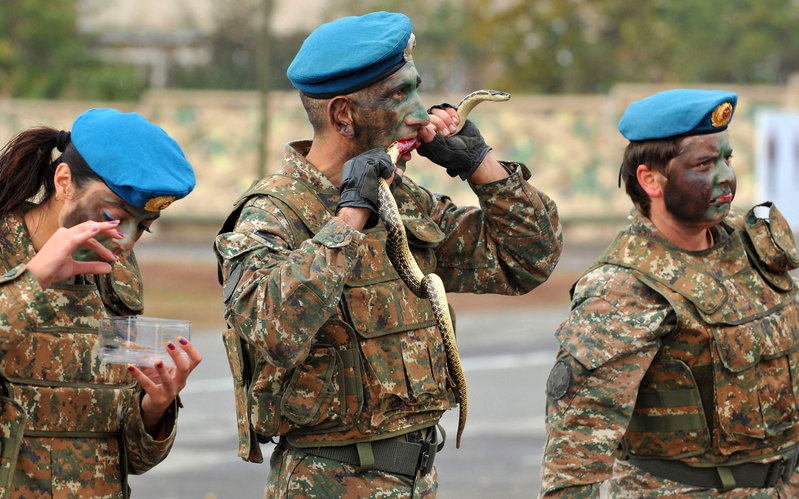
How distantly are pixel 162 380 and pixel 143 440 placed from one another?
0.74 feet

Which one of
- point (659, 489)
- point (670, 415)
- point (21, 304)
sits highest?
point (21, 304)

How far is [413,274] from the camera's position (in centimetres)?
341

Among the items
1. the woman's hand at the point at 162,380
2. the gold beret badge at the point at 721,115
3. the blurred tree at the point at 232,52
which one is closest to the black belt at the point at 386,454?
the woman's hand at the point at 162,380

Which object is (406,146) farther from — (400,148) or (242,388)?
(242,388)

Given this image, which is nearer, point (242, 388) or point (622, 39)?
point (242, 388)

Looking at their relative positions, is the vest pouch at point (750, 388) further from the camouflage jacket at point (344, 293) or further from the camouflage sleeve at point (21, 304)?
the camouflage sleeve at point (21, 304)

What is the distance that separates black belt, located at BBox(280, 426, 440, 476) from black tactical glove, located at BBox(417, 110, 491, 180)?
0.85m

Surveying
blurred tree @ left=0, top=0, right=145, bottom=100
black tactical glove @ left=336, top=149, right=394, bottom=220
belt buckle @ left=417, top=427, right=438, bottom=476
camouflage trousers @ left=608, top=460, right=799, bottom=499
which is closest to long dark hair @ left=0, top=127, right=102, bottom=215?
black tactical glove @ left=336, top=149, right=394, bottom=220

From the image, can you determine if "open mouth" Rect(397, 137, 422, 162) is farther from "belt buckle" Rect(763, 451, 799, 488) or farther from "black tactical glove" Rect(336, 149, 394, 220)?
"belt buckle" Rect(763, 451, 799, 488)

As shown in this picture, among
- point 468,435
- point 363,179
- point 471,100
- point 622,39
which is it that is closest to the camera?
point 363,179

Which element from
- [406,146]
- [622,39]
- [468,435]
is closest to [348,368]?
[406,146]

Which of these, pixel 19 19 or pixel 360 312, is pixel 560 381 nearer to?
pixel 360 312

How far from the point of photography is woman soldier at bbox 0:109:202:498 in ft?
10.8

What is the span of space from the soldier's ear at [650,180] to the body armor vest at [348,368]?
1029mm
